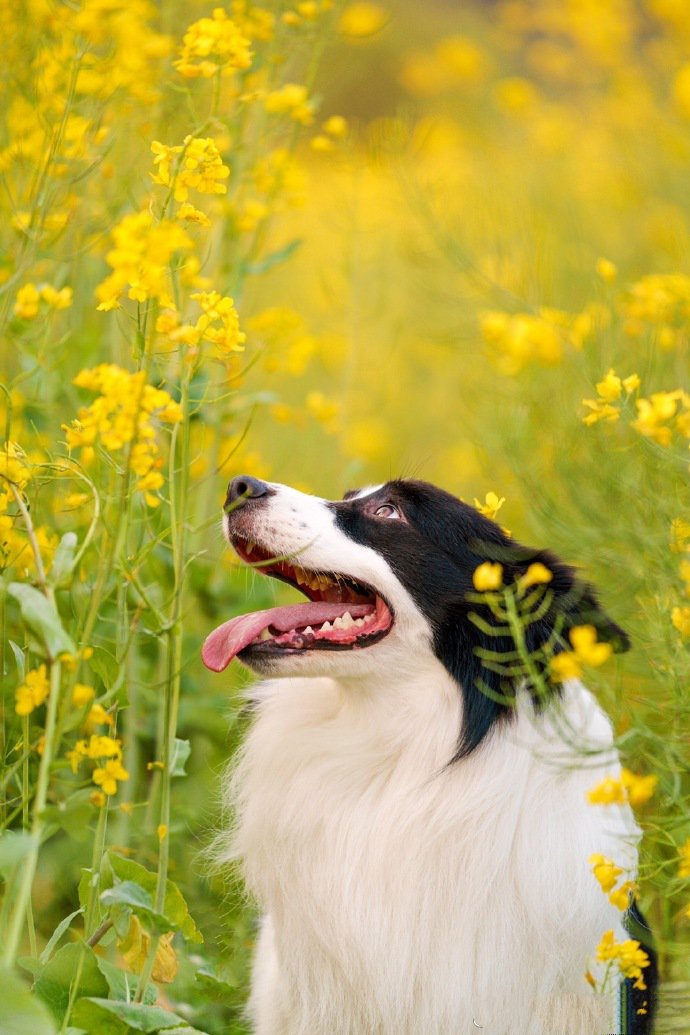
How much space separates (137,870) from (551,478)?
2.58 metres

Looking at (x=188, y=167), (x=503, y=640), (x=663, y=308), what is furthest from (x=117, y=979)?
(x=663, y=308)

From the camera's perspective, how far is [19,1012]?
69.7 inches

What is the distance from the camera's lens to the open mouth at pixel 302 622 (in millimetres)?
2760

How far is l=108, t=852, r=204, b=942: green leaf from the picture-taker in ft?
7.14

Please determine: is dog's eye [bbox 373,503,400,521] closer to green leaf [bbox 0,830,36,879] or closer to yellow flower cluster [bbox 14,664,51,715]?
yellow flower cluster [bbox 14,664,51,715]

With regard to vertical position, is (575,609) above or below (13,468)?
below

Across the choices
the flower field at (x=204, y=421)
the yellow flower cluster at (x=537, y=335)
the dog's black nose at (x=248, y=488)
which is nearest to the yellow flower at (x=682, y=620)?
the flower field at (x=204, y=421)

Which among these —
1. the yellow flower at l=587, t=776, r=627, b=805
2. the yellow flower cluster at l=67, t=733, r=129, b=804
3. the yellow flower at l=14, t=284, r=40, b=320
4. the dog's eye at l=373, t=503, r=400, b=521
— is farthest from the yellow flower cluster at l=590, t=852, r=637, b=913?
the yellow flower at l=14, t=284, r=40, b=320

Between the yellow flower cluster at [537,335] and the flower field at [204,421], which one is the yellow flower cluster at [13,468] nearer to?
the flower field at [204,421]

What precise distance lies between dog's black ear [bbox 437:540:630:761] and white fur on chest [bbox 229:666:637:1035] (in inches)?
1.8

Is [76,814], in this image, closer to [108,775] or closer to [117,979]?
[108,775]

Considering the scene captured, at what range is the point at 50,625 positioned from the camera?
5.86 ft

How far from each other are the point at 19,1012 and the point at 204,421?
2274mm

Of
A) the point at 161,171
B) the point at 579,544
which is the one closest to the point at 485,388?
the point at 579,544
